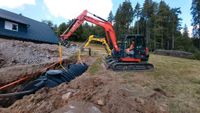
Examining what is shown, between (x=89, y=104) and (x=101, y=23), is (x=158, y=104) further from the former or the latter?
(x=101, y=23)

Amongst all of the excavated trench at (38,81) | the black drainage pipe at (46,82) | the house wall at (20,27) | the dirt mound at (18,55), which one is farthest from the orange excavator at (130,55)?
the house wall at (20,27)

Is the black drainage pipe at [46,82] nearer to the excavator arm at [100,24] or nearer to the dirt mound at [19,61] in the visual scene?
the dirt mound at [19,61]

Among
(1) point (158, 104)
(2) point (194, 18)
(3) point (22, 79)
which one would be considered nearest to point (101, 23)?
(3) point (22, 79)

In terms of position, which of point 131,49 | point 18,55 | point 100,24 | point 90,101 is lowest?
point 90,101

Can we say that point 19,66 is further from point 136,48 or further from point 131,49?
point 136,48

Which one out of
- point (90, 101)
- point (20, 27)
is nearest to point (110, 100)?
point (90, 101)

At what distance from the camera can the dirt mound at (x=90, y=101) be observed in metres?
6.60

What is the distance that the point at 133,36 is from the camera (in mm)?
14641

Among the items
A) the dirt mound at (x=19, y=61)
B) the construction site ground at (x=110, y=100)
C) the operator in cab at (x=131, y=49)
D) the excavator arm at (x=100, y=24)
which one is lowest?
the construction site ground at (x=110, y=100)

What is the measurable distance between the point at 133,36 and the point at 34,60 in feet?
21.9

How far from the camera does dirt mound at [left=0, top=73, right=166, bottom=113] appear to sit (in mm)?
6602

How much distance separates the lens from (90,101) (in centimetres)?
710

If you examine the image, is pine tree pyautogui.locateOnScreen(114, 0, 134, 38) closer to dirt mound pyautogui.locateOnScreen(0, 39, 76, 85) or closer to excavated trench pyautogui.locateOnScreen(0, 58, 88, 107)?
dirt mound pyautogui.locateOnScreen(0, 39, 76, 85)

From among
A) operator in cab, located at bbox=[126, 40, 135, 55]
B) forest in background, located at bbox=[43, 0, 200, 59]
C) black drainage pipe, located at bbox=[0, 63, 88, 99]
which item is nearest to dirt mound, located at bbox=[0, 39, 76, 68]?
black drainage pipe, located at bbox=[0, 63, 88, 99]
